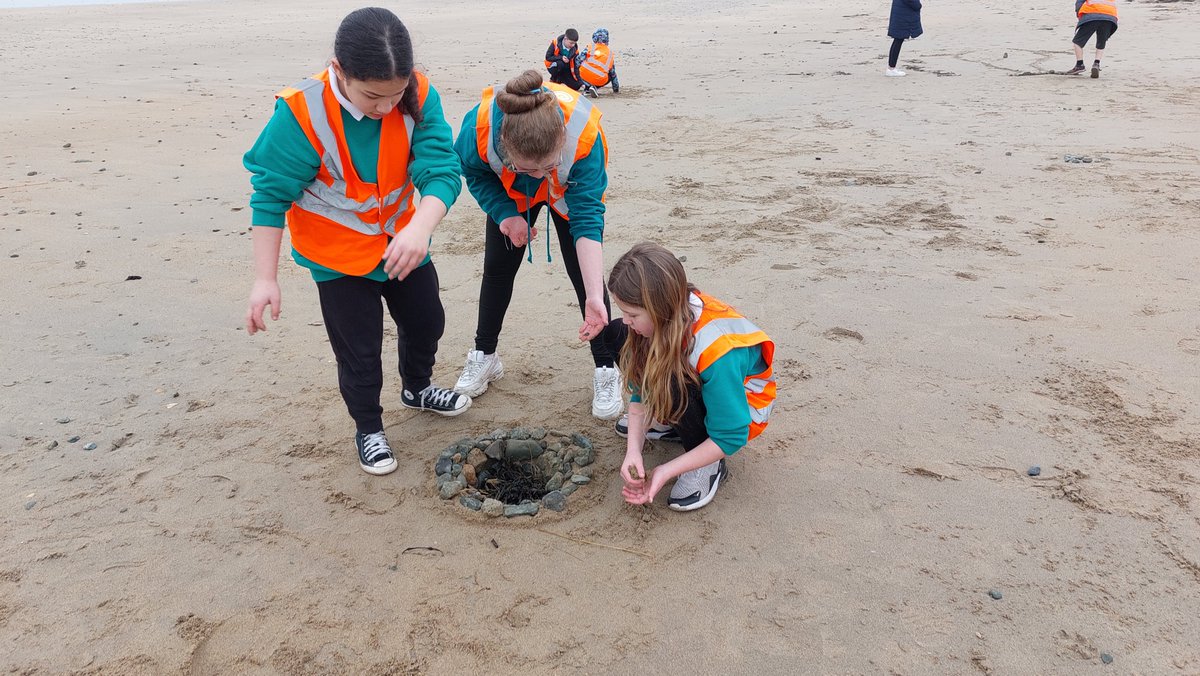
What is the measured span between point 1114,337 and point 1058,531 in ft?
4.96

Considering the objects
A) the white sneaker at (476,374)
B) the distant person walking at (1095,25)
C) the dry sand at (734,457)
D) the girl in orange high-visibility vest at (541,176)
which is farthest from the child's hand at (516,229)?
the distant person walking at (1095,25)

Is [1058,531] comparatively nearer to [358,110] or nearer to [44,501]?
[358,110]

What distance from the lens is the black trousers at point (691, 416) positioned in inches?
99.6

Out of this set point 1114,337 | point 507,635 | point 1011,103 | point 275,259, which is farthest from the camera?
point 1011,103

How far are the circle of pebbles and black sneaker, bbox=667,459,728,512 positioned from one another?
35cm

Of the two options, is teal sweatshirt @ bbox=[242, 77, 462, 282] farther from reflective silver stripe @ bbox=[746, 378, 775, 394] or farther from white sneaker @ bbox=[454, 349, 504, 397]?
reflective silver stripe @ bbox=[746, 378, 775, 394]

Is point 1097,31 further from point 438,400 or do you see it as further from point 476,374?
point 438,400

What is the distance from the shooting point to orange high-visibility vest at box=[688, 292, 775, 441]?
2377 millimetres

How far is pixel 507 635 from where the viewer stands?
2172 mm

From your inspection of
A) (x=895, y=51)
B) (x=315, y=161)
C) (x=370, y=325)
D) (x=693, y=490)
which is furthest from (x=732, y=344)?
(x=895, y=51)

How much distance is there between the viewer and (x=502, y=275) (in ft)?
10.4

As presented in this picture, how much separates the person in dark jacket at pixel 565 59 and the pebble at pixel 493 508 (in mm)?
8172

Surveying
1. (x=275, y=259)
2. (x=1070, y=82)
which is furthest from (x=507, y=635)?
(x=1070, y=82)

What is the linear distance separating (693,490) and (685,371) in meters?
0.46
